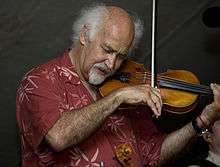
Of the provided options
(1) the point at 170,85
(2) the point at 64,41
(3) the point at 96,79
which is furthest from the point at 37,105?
(2) the point at 64,41

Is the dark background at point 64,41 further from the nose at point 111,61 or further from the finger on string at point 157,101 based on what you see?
the finger on string at point 157,101

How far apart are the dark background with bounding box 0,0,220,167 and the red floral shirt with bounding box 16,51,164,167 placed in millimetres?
766

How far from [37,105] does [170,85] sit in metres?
0.69

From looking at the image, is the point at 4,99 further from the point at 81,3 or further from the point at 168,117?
the point at 168,117

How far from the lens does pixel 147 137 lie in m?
2.39

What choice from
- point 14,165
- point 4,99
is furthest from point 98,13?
point 14,165

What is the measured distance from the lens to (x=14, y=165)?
314cm

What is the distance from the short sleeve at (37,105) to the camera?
180 centimetres

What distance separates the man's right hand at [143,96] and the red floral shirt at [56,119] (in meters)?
0.26

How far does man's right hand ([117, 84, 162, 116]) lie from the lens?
1.71 m

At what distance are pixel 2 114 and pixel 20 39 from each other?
53 centimetres

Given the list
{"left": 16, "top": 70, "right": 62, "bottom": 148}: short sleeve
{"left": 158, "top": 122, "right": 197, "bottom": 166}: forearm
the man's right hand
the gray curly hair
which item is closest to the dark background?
the gray curly hair

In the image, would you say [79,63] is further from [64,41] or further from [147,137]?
[64,41]

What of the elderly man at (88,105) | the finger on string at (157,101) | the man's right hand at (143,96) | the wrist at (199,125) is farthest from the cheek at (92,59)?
the wrist at (199,125)
